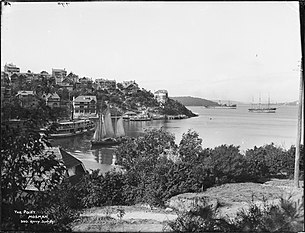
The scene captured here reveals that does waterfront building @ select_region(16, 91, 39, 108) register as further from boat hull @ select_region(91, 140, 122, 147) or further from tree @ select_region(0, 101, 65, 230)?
boat hull @ select_region(91, 140, 122, 147)

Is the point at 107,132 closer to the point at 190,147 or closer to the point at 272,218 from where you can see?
the point at 190,147

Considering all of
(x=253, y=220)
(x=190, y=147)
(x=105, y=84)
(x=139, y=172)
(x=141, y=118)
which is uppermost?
(x=105, y=84)

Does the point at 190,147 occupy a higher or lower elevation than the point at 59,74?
lower

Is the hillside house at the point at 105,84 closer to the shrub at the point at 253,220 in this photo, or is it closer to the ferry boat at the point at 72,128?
the ferry boat at the point at 72,128

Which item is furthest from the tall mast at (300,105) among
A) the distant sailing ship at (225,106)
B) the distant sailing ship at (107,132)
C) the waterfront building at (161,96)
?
the distant sailing ship at (107,132)

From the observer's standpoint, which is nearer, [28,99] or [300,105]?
[300,105]

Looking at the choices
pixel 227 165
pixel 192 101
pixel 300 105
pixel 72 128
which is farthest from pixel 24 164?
pixel 300 105
